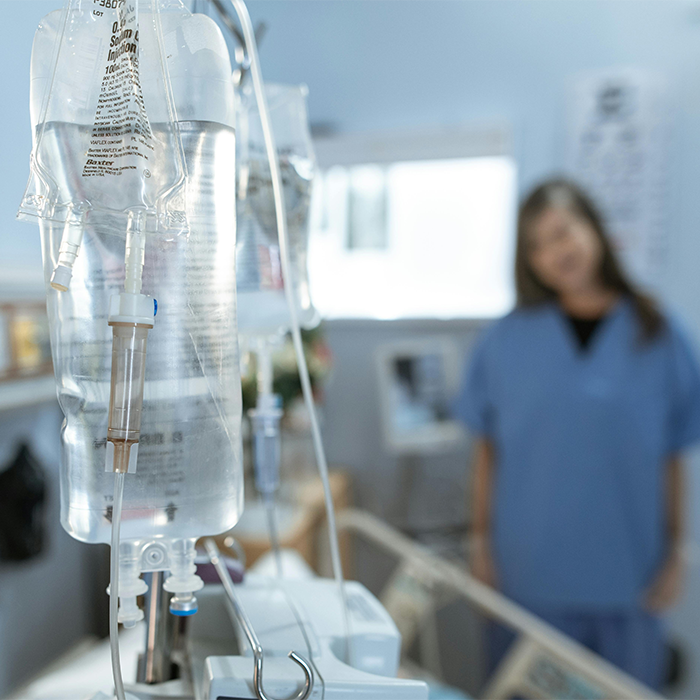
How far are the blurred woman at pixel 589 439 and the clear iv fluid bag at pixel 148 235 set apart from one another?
131 cm

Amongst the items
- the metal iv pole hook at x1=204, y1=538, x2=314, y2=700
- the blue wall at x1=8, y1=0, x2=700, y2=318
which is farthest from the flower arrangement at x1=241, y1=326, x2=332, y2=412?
the metal iv pole hook at x1=204, y1=538, x2=314, y2=700

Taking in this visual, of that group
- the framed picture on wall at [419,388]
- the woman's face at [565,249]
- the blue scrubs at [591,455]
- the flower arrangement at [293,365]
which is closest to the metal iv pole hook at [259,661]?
the flower arrangement at [293,365]

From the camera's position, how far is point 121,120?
32 centimetres

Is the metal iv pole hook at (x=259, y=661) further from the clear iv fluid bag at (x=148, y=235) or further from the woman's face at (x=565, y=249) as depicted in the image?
the woman's face at (x=565, y=249)

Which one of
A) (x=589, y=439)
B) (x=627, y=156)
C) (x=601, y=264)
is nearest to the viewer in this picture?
(x=589, y=439)

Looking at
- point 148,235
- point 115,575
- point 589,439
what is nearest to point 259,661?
point 115,575

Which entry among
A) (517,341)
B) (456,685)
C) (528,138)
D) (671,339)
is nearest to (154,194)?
(517,341)

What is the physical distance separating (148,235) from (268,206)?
7.9 inches

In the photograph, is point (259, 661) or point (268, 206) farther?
point (268, 206)

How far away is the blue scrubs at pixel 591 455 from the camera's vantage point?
1499 millimetres

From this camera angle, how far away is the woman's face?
5.13 feet

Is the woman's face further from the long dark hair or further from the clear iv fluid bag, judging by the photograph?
the clear iv fluid bag

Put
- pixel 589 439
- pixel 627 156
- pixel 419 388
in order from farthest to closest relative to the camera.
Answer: pixel 419 388 → pixel 627 156 → pixel 589 439

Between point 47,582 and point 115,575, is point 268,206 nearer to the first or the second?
point 115,575
